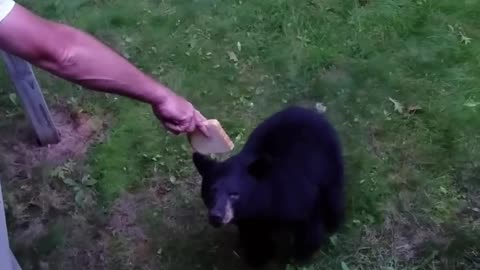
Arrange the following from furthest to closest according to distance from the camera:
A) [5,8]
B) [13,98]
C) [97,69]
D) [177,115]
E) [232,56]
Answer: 1. [232,56]
2. [13,98]
3. [177,115]
4. [97,69]
5. [5,8]

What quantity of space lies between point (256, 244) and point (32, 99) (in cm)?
117

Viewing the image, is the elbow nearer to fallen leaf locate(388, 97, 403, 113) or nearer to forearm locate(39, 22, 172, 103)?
forearm locate(39, 22, 172, 103)

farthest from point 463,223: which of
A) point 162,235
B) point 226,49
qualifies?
point 226,49

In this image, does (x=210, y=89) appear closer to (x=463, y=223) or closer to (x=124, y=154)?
(x=124, y=154)

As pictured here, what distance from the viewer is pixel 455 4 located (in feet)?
13.0

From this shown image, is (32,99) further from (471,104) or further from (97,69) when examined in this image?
(471,104)

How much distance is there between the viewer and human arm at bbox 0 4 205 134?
78.1 inches

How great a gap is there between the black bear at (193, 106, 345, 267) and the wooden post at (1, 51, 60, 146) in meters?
0.97

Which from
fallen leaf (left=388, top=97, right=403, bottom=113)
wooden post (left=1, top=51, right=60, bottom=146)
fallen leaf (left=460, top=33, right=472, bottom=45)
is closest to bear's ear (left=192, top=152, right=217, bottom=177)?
wooden post (left=1, top=51, right=60, bottom=146)

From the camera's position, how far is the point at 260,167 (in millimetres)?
2586

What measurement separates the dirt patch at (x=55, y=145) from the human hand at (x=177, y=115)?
1315mm

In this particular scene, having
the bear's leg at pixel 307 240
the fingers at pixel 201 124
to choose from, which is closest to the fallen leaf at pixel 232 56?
the bear's leg at pixel 307 240

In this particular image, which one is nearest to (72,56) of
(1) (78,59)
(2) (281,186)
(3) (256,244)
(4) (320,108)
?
(1) (78,59)

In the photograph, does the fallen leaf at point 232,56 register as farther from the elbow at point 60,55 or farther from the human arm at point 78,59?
the elbow at point 60,55
